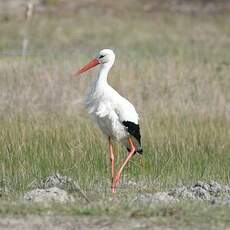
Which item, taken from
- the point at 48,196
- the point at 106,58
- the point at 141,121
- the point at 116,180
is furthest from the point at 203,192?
the point at 141,121

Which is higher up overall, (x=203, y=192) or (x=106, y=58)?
(x=106, y=58)

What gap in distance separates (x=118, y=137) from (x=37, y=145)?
3.70 feet

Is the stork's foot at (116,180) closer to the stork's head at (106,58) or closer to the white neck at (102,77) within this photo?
the white neck at (102,77)

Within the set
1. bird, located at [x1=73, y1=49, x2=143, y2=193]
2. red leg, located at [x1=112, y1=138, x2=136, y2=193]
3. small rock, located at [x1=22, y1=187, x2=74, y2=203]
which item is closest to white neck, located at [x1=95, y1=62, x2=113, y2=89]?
bird, located at [x1=73, y1=49, x2=143, y2=193]

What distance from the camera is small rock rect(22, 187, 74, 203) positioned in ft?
25.0

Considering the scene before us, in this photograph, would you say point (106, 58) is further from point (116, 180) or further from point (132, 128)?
point (116, 180)

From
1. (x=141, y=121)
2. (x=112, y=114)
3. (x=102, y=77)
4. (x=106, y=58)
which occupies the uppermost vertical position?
(x=106, y=58)

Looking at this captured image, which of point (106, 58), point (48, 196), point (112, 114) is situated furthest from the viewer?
point (106, 58)

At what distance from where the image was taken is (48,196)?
7.75 meters

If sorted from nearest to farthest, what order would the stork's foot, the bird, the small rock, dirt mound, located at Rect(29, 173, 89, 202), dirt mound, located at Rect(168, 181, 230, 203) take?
the small rock, dirt mound, located at Rect(168, 181, 230, 203), dirt mound, located at Rect(29, 173, 89, 202), the stork's foot, the bird

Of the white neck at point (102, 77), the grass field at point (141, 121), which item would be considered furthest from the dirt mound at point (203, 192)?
the white neck at point (102, 77)

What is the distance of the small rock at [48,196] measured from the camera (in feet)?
25.0

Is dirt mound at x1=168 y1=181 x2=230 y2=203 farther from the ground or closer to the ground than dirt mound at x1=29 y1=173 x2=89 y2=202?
closer to the ground

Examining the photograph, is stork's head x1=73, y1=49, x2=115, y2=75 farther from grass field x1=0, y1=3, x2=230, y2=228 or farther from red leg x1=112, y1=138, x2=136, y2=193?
grass field x1=0, y1=3, x2=230, y2=228
